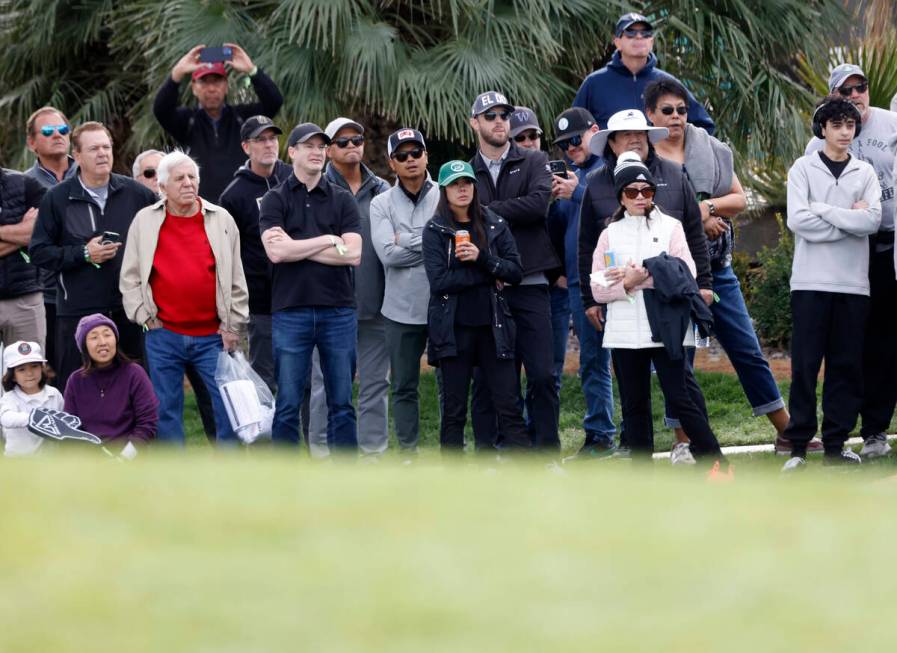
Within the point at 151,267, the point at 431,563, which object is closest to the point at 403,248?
the point at 151,267

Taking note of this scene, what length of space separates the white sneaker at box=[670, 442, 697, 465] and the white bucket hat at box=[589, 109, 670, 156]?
5.92ft

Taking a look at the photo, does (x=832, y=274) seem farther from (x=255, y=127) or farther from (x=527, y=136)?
(x=255, y=127)

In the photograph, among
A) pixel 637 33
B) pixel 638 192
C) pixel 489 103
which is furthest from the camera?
pixel 637 33

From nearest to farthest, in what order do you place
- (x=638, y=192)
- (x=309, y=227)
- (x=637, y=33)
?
(x=638, y=192) → (x=309, y=227) → (x=637, y=33)

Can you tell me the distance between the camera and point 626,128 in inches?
326

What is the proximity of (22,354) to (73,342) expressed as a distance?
20.2 inches

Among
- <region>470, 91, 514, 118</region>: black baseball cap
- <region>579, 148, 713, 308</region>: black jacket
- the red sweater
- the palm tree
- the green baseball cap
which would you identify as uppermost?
the palm tree

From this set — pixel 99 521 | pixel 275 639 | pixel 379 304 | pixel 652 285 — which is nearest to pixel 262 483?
pixel 99 521

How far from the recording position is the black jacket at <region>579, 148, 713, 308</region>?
8172 mm

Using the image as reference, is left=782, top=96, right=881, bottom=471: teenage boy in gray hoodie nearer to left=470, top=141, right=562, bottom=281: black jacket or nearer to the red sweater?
left=470, top=141, right=562, bottom=281: black jacket

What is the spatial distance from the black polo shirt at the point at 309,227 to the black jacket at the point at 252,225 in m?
A: 0.66

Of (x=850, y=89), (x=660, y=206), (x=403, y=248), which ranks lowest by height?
(x=403, y=248)

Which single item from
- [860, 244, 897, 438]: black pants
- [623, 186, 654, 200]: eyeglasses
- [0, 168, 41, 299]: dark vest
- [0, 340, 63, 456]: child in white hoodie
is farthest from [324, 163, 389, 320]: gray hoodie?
[860, 244, 897, 438]: black pants

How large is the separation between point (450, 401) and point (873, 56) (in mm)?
7311
